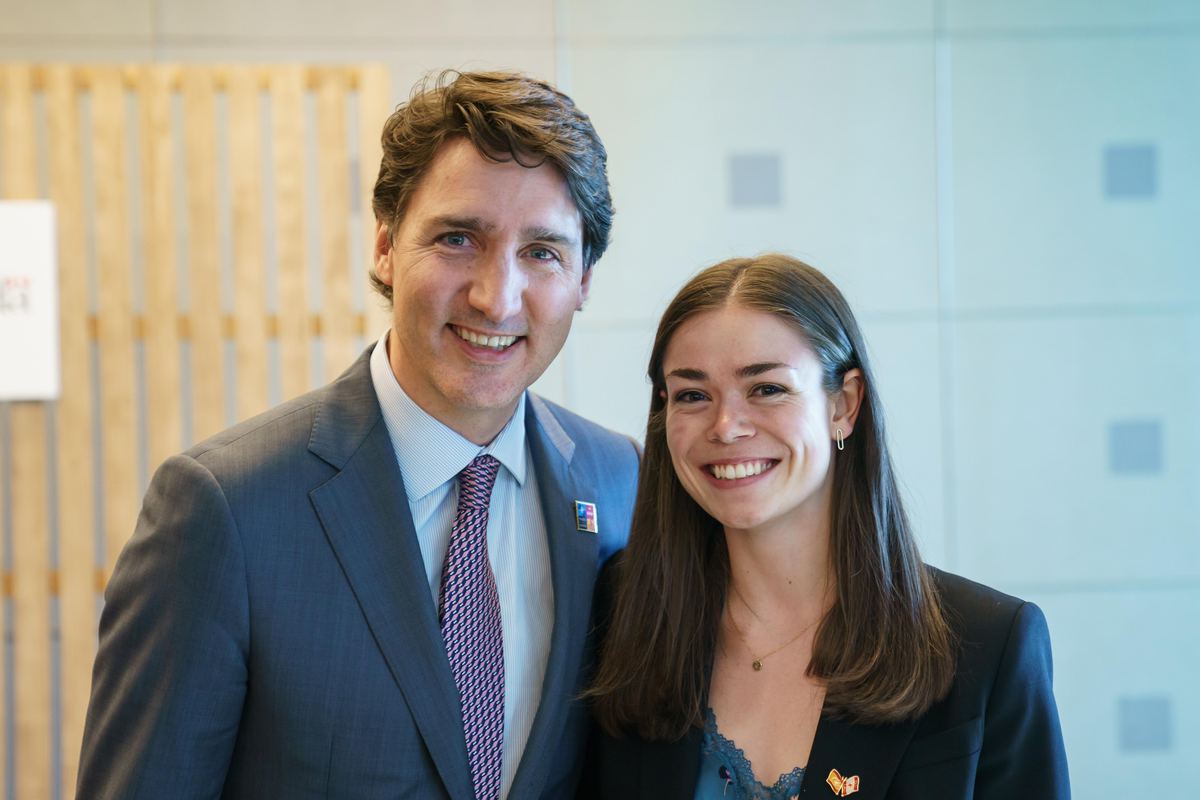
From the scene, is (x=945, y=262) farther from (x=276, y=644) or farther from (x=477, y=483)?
(x=276, y=644)

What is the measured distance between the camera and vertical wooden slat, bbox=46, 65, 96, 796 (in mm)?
3818

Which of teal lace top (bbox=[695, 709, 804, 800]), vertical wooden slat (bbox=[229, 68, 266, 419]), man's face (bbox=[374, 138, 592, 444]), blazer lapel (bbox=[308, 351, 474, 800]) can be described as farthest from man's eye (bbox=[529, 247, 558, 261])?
vertical wooden slat (bbox=[229, 68, 266, 419])

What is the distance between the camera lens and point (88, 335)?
3854 mm

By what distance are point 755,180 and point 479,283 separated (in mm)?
2570

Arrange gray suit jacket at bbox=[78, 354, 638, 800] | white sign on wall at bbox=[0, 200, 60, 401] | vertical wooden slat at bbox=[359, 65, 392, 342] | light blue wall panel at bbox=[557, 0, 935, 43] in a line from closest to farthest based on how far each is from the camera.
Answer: gray suit jacket at bbox=[78, 354, 638, 800] → white sign on wall at bbox=[0, 200, 60, 401] → vertical wooden slat at bbox=[359, 65, 392, 342] → light blue wall panel at bbox=[557, 0, 935, 43]

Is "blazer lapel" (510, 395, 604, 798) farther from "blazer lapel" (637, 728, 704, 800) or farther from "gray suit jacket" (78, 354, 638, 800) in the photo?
"blazer lapel" (637, 728, 704, 800)

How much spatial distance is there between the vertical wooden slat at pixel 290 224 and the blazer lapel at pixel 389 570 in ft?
6.75

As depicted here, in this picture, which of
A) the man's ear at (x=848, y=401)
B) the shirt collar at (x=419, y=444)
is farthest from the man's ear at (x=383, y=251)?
the man's ear at (x=848, y=401)

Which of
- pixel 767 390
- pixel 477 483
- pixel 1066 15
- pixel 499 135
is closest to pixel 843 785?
pixel 767 390

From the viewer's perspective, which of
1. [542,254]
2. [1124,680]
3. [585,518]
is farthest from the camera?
[1124,680]

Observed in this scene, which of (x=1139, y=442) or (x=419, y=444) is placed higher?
(x=419, y=444)

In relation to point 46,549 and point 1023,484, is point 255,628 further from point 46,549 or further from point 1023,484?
point 1023,484

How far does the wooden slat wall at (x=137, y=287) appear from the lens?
3.83m

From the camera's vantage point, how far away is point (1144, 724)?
14.5ft
